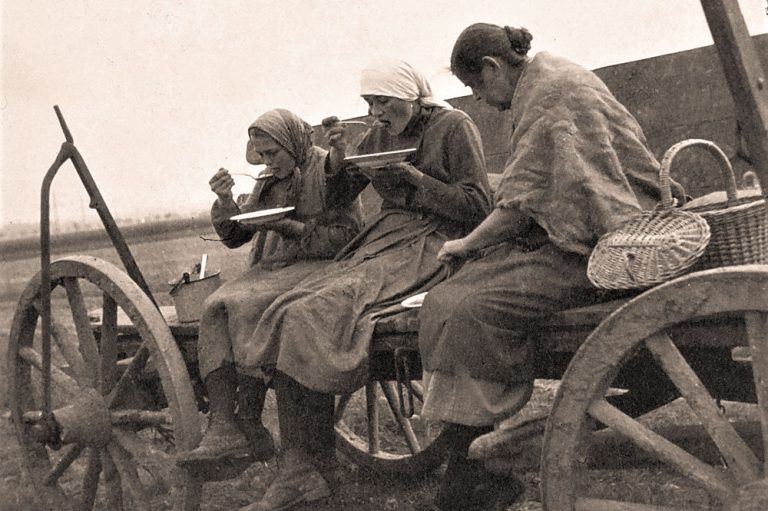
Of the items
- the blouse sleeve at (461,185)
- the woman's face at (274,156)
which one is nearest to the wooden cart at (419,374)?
the blouse sleeve at (461,185)

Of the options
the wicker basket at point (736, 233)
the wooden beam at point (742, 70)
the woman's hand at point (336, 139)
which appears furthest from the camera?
the woman's hand at point (336, 139)

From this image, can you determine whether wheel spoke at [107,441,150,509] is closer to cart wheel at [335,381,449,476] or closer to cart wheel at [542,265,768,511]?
cart wheel at [335,381,449,476]

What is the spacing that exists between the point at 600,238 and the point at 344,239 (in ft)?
5.75

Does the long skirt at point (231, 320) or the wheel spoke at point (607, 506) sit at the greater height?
the long skirt at point (231, 320)

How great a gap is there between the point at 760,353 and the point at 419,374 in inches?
58.8

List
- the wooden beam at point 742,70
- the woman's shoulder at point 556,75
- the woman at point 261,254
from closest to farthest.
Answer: the wooden beam at point 742,70
the woman's shoulder at point 556,75
the woman at point 261,254

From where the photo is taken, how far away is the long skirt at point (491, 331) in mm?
3135

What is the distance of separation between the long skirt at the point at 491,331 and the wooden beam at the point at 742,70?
0.90 metres

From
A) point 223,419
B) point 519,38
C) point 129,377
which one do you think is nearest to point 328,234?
point 223,419

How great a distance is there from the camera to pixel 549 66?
341 centimetres

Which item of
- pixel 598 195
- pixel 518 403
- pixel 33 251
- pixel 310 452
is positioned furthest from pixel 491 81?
pixel 33 251

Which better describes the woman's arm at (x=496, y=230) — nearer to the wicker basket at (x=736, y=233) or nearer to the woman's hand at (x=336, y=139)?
the wicker basket at (x=736, y=233)

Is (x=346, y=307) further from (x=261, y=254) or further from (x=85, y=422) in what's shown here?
(x=85, y=422)

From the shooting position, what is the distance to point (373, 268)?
4.05 metres
